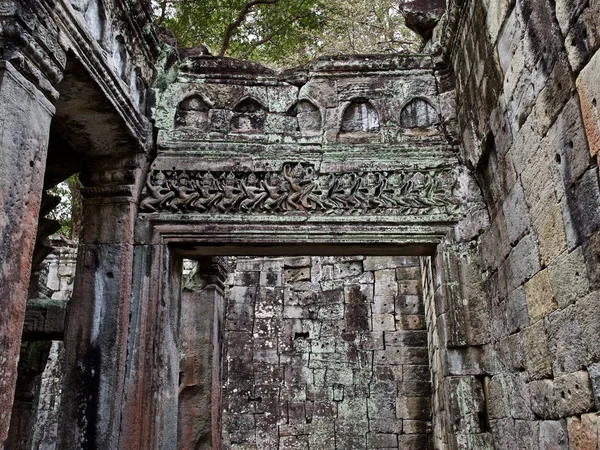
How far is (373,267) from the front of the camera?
31.4 feet

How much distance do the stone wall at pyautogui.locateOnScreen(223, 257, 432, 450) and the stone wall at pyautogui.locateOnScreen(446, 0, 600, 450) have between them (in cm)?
477

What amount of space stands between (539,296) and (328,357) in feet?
20.8

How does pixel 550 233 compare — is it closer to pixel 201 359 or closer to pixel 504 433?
pixel 504 433

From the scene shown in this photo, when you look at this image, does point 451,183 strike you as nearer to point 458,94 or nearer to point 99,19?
point 458,94

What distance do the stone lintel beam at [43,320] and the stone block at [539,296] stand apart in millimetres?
4106

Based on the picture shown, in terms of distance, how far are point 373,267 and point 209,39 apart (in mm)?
4750

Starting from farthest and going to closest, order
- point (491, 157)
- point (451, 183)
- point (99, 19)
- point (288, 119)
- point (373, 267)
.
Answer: point (373, 267) → point (288, 119) → point (451, 183) → point (491, 157) → point (99, 19)

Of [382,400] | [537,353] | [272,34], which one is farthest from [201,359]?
[272,34]

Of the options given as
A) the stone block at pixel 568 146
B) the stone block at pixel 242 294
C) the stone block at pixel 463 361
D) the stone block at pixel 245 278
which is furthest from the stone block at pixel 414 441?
the stone block at pixel 568 146

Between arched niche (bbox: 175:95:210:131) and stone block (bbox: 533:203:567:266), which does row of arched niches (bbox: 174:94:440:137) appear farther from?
stone block (bbox: 533:203:567:266)

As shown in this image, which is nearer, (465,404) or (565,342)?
(565,342)

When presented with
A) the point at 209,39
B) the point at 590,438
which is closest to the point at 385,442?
the point at 590,438

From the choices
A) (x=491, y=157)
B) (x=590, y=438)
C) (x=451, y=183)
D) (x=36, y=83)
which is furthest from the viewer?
(x=451, y=183)

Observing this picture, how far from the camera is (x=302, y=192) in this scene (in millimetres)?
4668
